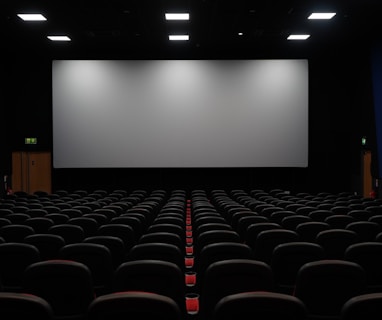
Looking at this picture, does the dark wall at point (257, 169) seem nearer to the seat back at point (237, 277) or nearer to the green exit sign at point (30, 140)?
the green exit sign at point (30, 140)

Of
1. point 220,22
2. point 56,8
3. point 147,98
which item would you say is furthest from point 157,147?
point 56,8

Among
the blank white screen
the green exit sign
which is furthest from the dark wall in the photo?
the blank white screen

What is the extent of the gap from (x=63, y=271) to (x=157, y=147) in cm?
1442

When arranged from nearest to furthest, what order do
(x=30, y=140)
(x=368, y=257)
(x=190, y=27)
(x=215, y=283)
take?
1. (x=215, y=283)
2. (x=368, y=257)
3. (x=190, y=27)
4. (x=30, y=140)

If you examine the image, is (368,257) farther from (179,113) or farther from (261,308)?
(179,113)

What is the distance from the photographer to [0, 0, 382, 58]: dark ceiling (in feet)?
40.5

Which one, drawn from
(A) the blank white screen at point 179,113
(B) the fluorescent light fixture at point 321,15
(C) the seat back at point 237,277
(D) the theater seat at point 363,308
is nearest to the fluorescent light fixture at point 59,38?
(A) the blank white screen at point 179,113

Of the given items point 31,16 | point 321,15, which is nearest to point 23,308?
point 31,16

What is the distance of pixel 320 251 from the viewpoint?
171 inches

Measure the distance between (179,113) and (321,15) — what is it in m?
6.43

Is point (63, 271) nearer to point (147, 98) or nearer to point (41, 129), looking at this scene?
point (147, 98)

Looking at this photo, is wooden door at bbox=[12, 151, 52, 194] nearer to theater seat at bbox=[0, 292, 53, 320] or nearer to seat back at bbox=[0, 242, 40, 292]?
seat back at bbox=[0, 242, 40, 292]

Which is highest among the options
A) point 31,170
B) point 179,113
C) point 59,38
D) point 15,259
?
point 59,38

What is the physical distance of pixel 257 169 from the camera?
61.1 feet
